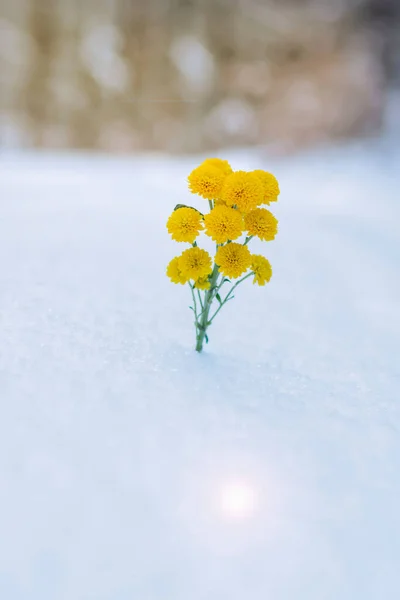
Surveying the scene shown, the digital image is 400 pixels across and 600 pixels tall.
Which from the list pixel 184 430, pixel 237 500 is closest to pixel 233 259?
pixel 184 430

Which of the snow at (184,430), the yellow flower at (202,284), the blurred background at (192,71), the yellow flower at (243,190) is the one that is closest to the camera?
the snow at (184,430)

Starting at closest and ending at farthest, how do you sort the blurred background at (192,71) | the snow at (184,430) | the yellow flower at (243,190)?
the snow at (184,430)
the yellow flower at (243,190)
the blurred background at (192,71)

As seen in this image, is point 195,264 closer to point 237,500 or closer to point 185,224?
point 185,224

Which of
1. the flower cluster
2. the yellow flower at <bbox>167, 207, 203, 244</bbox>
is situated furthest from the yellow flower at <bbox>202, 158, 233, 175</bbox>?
the yellow flower at <bbox>167, 207, 203, 244</bbox>

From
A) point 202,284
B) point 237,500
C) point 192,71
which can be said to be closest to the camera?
point 237,500

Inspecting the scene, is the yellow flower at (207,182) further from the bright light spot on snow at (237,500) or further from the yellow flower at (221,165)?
the bright light spot on snow at (237,500)

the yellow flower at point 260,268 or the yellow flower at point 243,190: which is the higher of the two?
the yellow flower at point 243,190

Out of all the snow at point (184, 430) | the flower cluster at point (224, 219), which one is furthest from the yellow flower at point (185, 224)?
the snow at point (184, 430)
